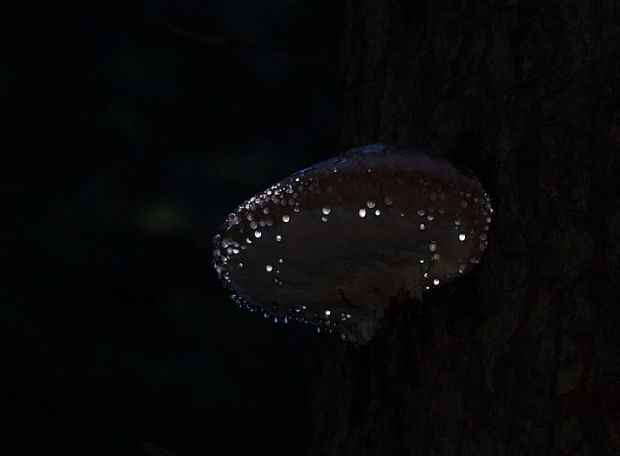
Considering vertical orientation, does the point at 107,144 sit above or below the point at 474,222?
above

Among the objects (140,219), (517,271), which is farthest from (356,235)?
(140,219)

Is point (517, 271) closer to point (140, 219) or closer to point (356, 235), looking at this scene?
point (356, 235)

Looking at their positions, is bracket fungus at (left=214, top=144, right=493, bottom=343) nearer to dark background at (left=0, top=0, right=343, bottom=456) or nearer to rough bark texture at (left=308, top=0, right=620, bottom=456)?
rough bark texture at (left=308, top=0, right=620, bottom=456)

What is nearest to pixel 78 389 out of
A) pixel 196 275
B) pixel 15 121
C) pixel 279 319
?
pixel 196 275

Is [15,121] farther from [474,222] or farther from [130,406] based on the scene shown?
[474,222]

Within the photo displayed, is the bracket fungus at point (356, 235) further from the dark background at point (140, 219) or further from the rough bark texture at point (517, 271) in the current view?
the dark background at point (140, 219)
